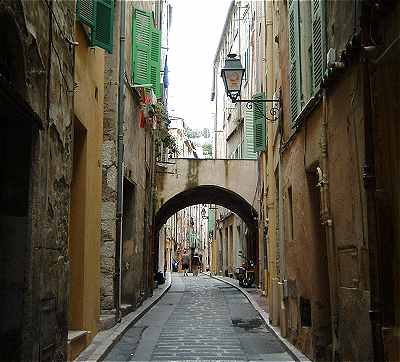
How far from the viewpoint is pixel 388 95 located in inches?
187

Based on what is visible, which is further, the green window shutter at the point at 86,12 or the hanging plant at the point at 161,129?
the hanging plant at the point at 161,129

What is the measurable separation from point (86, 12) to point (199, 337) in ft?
17.8

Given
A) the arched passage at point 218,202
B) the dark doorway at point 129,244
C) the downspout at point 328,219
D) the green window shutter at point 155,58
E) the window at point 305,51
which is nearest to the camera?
the downspout at point 328,219

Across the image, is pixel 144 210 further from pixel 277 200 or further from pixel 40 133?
pixel 40 133

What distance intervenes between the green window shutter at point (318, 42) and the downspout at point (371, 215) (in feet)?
6.51

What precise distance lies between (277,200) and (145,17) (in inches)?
210

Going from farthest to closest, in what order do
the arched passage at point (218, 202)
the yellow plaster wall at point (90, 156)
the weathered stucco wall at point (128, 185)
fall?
the arched passage at point (218, 202), the weathered stucco wall at point (128, 185), the yellow plaster wall at point (90, 156)

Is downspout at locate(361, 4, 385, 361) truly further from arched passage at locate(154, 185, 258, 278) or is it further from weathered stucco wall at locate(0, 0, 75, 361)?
arched passage at locate(154, 185, 258, 278)

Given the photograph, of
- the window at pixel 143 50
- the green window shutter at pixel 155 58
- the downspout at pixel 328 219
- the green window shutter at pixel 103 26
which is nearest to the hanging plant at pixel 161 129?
the green window shutter at pixel 155 58

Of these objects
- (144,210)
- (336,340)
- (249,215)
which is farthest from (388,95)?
(249,215)

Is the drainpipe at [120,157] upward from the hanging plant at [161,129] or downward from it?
downward

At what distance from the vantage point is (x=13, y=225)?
17.4ft

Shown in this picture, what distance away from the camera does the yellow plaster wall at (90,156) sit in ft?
27.3

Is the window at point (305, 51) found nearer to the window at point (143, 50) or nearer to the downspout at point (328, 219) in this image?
the downspout at point (328, 219)
